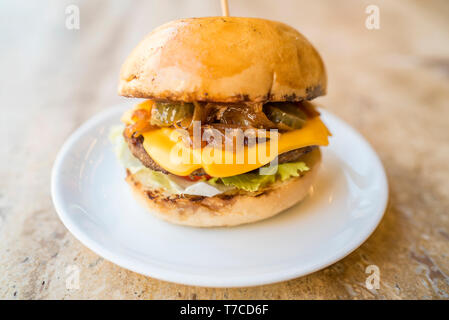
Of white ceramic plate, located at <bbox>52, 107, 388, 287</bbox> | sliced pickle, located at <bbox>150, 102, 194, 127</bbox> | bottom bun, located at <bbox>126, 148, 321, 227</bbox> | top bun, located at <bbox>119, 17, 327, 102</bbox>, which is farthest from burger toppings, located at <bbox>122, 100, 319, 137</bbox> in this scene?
white ceramic plate, located at <bbox>52, 107, 388, 287</bbox>

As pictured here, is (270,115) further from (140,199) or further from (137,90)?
(140,199)

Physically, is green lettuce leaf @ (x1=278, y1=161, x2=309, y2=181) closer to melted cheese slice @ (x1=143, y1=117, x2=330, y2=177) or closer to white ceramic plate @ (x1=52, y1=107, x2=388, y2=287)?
melted cheese slice @ (x1=143, y1=117, x2=330, y2=177)

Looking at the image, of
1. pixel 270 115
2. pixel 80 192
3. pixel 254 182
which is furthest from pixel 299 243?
pixel 80 192

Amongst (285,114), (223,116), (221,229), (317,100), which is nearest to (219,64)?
(223,116)

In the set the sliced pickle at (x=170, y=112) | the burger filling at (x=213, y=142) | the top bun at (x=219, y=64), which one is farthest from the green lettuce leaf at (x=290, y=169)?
the sliced pickle at (x=170, y=112)

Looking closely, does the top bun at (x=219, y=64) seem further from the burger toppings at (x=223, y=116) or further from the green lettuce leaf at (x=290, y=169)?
the green lettuce leaf at (x=290, y=169)

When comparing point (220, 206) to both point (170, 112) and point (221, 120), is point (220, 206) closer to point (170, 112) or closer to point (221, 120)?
point (221, 120)
